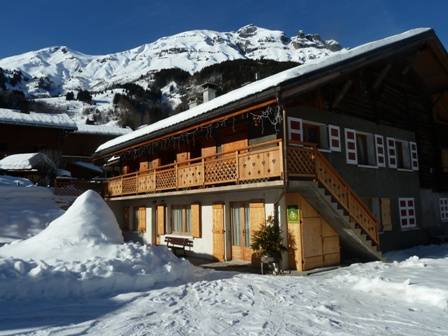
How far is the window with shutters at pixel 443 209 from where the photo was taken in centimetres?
1961

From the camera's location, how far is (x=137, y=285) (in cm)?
959

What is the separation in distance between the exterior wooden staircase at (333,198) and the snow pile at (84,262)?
4.25 m

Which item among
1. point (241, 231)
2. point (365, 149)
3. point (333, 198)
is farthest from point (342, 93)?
point (241, 231)

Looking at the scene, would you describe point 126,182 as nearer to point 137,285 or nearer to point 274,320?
point 137,285

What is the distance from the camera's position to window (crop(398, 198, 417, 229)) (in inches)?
675

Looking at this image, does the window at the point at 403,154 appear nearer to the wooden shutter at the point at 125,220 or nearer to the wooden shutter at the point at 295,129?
the wooden shutter at the point at 295,129

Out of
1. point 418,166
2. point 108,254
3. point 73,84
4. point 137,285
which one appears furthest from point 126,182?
point 73,84

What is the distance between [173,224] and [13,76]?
135 metres

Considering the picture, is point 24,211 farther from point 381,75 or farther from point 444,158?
point 444,158

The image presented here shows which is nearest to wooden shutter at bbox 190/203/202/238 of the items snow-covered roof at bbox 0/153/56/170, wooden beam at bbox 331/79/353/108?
wooden beam at bbox 331/79/353/108

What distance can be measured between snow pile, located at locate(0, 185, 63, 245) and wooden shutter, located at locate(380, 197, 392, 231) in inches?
626

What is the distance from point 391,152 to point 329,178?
20.9 ft

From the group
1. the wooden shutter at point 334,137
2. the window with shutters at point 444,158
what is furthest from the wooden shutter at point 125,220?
the window with shutters at point 444,158

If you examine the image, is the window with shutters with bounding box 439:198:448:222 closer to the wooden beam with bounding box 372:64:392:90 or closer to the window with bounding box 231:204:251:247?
the wooden beam with bounding box 372:64:392:90
